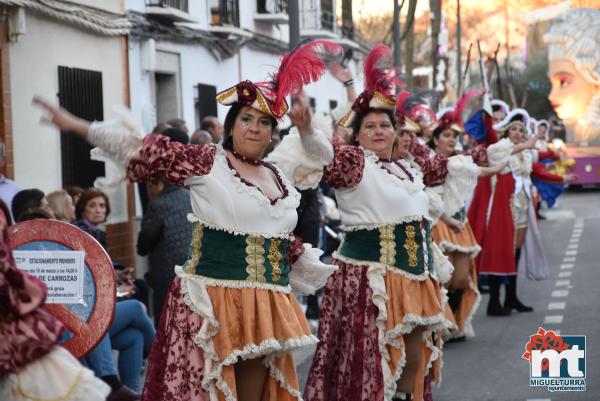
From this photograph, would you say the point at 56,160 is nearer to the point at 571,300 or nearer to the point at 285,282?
the point at 571,300

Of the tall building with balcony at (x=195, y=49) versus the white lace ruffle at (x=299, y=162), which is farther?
the tall building with balcony at (x=195, y=49)

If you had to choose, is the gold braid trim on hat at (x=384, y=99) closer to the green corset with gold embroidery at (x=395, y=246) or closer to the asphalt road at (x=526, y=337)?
the green corset with gold embroidery at (x=395, y=246)

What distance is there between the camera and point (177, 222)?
848 centimetres

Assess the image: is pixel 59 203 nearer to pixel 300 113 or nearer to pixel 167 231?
pixel 167 231

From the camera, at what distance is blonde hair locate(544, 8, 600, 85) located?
3538 centimetres

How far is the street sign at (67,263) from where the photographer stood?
5441mm

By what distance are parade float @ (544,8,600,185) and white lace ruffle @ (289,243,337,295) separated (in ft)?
96.5

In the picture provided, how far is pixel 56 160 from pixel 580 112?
25019 mm

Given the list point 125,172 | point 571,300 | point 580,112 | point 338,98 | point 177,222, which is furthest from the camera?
point 580,112

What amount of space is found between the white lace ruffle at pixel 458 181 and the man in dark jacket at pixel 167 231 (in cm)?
223

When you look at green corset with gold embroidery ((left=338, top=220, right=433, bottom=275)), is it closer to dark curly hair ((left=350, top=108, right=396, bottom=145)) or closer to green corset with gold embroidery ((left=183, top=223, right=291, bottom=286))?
dark curly hair ((left=350, top=108, right=396, bottom=145))

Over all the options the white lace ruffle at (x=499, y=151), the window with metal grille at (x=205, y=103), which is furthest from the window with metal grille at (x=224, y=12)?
the white lace ruffle at (x=499, y=151)

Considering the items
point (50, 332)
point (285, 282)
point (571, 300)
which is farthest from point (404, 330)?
point (571, 300)

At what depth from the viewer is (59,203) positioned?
8.25 meters
